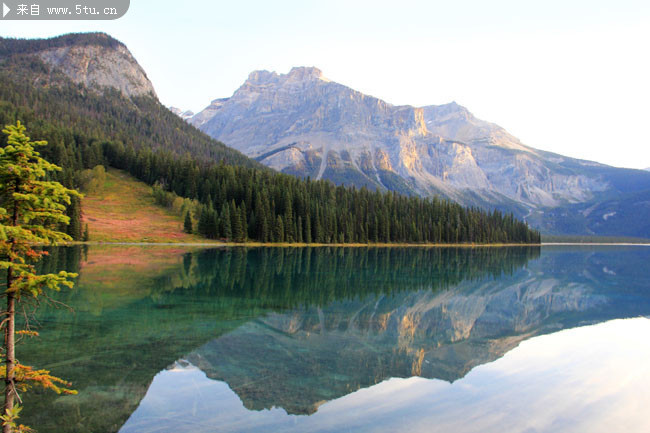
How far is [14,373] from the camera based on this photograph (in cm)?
966

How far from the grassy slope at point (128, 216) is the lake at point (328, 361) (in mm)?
67160

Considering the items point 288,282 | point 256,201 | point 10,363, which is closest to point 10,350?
point 10,363

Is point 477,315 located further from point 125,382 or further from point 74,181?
point 74,181

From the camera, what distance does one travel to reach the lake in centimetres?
1365

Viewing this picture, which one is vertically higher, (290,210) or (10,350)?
(290,210)

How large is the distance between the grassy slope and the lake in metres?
67.2

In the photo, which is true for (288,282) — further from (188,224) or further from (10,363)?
(188,224)

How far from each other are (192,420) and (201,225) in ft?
355

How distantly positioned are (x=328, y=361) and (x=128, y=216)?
4465 inches

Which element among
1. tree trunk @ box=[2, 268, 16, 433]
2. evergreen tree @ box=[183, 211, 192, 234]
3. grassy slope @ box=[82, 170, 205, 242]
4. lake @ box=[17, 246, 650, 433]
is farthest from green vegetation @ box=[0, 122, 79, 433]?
evergreen tree @ box=[183, 211, 192, 234]

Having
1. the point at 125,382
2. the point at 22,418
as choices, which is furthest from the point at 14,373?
the point at 125,382

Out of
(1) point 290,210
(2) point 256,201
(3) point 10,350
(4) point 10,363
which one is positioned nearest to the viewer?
(4) point 10,363

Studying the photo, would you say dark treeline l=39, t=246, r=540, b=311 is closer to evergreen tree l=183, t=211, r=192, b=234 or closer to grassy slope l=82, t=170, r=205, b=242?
grassy slope l=82, t=170, r=205, b=242

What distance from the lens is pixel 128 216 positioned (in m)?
119
